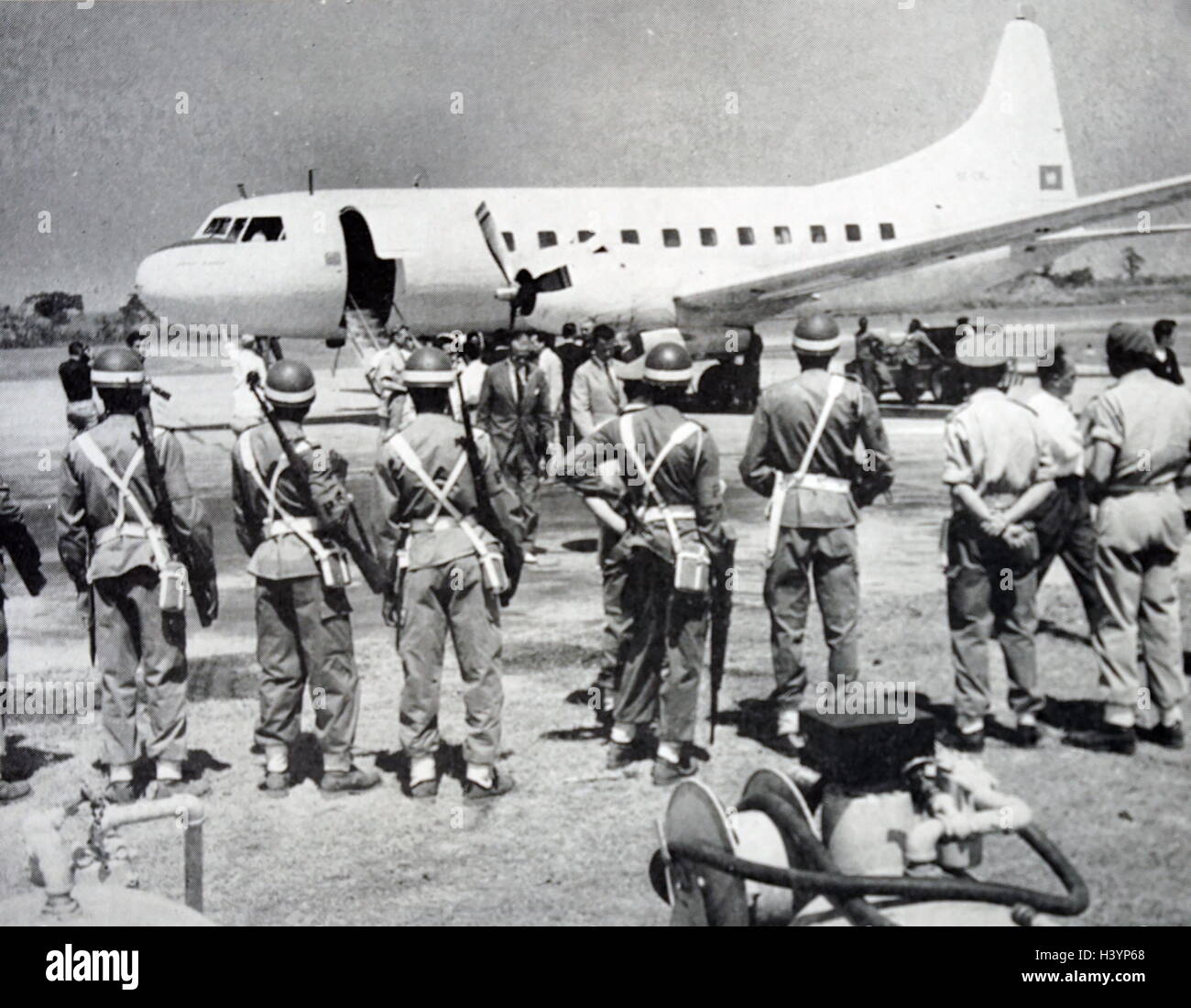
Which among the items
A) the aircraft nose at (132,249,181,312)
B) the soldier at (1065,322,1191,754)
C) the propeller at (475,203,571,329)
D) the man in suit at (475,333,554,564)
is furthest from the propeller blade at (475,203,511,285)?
the soldier at (1065,322,1191,754)

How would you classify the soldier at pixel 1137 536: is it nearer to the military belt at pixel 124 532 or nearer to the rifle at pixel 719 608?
the rifle at pixel 719 608

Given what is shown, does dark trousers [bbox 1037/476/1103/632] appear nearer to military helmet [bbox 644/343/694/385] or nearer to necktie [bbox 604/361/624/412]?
military helmet [bbox 644/343/694/385]

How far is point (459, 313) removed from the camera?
19.6 m

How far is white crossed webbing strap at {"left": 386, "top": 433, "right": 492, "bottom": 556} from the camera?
227 inches

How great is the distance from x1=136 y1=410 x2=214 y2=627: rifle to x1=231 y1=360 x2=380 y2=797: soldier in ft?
0.86

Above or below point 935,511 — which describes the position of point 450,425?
above

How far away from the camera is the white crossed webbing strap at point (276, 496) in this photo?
5898 millimetres

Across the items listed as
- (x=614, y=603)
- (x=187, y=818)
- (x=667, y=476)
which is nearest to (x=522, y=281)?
(x=614, y=603)

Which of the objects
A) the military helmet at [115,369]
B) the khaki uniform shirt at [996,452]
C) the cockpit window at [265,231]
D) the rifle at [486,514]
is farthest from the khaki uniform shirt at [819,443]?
the cockpit window at [265,231]

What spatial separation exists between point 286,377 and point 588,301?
11.8 m

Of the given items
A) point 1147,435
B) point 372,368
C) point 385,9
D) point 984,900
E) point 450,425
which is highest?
point 385,9

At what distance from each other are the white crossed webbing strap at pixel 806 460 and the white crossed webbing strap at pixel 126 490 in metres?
3.03

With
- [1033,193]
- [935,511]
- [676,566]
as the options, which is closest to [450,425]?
[676,566]

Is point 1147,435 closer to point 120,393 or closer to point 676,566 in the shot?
point 676,566
